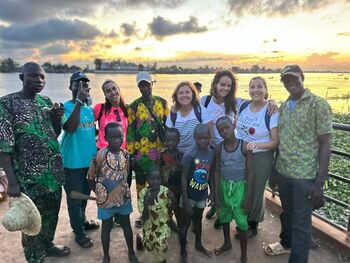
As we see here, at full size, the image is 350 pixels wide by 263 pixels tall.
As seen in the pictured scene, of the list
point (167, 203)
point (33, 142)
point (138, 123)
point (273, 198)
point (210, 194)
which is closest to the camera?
point (33, 142)

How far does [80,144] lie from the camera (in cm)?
340

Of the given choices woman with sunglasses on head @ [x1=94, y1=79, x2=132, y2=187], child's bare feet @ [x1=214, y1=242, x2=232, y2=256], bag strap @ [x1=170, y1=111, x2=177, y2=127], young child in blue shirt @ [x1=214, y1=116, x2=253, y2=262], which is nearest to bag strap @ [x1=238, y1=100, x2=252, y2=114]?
young child in blue shirt @ [x1=214, y1=116, x2=253, y2=262]

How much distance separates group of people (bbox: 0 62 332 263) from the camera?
279cm

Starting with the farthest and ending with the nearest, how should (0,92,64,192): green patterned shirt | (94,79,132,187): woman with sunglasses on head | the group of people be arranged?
(94,79,132,187): woman with sunglasses on head, the group of people, (0,92,64,192): green patterned shirt

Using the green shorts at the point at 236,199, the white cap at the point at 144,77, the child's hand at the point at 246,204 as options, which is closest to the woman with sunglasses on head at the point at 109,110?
the white cap at the point at 144,77

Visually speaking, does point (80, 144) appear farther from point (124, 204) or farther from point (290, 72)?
point (290, 72)

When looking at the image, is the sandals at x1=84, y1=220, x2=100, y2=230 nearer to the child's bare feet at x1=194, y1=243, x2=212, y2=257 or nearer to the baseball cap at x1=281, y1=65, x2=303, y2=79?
the child's bare feet at x1=194, y1=243, x2=212, y2=257

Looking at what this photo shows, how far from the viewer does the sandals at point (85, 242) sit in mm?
3554

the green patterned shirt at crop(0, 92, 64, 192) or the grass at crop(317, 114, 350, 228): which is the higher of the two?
the green patterned shirt at crop(0, 92, 64, 192)

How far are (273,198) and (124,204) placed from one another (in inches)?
96.9

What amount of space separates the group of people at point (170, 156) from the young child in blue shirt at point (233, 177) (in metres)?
0.01

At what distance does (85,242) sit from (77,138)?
126 cm

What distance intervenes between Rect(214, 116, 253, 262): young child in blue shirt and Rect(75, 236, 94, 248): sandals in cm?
160

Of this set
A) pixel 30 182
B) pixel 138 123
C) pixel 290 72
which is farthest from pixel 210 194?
pixel 30 182
